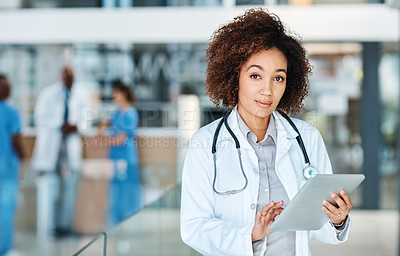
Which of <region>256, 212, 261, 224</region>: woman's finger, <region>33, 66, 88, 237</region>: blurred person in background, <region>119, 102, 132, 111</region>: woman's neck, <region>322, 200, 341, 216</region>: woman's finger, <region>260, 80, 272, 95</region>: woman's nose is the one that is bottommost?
<region>33, 66, 88, 237</region>: blurred person in background

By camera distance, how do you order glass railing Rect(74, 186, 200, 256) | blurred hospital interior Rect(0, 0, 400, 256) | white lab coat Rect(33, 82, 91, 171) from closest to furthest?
glass railing Rect(74, 186, 200, 256) < blurred hospital interior Rect(0, 0, 400, 256) < white lab coat Rect(33, 82, 91, 171)

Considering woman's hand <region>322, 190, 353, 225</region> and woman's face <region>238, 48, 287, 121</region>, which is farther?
woman's face <region>238, 48, 287, 121</region>

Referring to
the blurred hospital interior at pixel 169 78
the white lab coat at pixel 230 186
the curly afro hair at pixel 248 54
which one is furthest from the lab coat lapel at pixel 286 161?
the blurred hospital interior at pixel 169 78

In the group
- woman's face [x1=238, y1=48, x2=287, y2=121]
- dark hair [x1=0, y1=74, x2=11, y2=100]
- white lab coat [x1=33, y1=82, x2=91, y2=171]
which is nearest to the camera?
woman's face [x1=238, y1=48, x2=287, y2=121]

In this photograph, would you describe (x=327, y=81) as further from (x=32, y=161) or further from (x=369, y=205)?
(x=32, y=161)

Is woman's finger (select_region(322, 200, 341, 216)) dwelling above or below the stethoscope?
below

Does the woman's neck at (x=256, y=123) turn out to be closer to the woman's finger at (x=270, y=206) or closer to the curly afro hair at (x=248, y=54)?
the curly afro hair at (x=248, y=54)

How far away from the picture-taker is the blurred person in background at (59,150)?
18.8 ft

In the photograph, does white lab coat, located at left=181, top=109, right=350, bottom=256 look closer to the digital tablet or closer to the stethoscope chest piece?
the stethoscope chest piece

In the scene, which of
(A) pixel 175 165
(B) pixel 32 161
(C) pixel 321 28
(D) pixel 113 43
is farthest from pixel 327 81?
(B) pixel 32 161

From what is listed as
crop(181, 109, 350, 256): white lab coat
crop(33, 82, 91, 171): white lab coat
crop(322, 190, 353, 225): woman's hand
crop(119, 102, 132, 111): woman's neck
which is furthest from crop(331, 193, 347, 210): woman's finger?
crop(33, 82, 91, 171): white lab coat

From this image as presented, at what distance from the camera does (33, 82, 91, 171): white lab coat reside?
249 inches

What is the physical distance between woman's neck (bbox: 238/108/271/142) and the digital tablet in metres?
0.33

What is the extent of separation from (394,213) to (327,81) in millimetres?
1805
